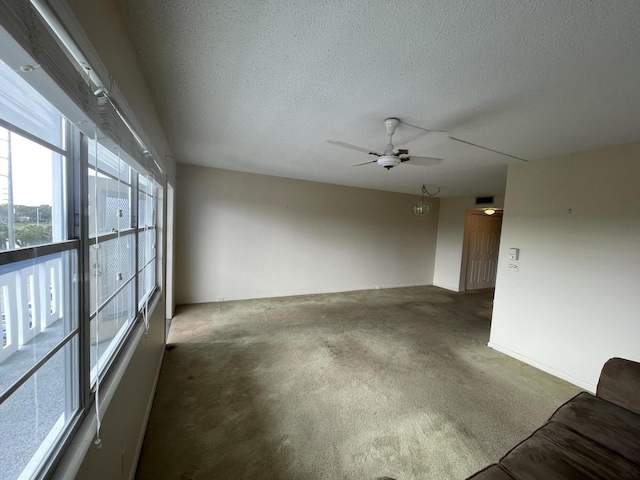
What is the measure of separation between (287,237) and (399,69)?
3.91m

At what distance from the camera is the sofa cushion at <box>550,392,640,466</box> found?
1.24 m

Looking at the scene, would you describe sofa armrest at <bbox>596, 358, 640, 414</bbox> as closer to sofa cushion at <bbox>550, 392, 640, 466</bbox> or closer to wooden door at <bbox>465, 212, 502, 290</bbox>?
sofa cushion at <bbox>550, 392, 640, 466</bbox>

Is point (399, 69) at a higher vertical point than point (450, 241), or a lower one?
higher

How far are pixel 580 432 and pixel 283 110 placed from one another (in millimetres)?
2753

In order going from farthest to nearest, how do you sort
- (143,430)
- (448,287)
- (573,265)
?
(448,287) → (573,265) → (143,430)

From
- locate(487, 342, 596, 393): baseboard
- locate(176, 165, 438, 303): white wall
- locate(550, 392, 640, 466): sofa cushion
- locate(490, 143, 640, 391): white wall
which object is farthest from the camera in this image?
locate(176, 165, 438, 303): white wall

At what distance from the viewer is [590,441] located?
128 cm

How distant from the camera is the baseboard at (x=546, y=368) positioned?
98.8 inches

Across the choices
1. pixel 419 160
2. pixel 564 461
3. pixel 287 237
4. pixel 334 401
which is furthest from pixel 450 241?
pixel 564 461

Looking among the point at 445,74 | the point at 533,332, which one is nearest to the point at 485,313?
the point at 533,332

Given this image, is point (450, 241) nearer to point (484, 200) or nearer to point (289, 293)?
point (484, 200)

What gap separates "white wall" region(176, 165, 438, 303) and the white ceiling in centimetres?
195

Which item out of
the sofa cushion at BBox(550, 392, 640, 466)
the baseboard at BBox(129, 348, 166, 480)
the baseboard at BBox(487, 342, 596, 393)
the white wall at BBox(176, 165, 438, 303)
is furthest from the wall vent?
the baseboard at BBox(129, 348, 166, 480)

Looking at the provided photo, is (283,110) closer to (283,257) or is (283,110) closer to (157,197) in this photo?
(157,197)
